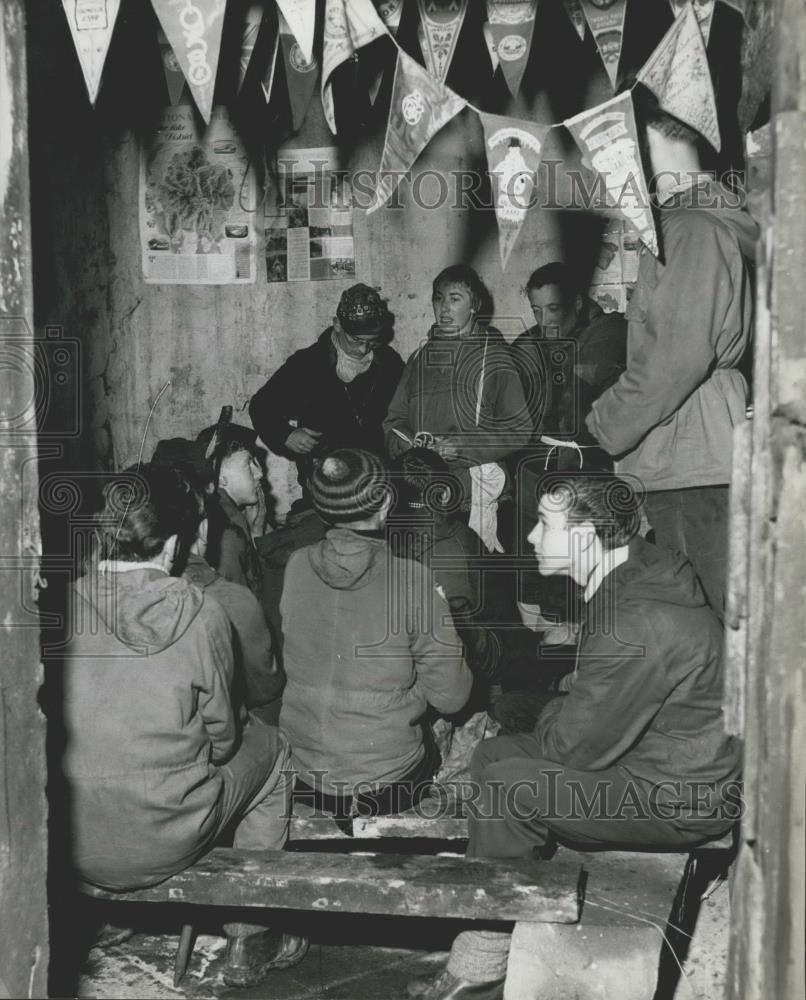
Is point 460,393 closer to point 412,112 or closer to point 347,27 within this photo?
point 412,112

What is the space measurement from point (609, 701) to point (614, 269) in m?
4.04

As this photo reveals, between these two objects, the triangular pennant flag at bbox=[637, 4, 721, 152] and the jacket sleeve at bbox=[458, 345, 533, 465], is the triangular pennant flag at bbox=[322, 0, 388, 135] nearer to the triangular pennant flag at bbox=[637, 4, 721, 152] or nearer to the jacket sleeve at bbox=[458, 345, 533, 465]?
the triangular pennant flag at bbox=[637, 4, 721, 152]

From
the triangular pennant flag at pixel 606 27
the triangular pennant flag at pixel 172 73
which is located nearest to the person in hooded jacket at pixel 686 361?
the triangular pennant flag at pixel 606 27

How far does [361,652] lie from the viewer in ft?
12.1

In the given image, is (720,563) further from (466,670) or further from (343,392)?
(343,392)

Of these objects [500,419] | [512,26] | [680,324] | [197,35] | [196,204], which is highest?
[196,204]

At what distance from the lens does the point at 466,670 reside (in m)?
3.75

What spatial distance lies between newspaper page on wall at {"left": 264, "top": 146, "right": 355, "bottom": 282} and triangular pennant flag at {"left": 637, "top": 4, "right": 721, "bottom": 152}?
3.96 meters

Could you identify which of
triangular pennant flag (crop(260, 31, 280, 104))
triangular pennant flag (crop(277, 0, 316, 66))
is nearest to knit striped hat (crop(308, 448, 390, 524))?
triangular pennant flag (crop(277, 0, 316, 66))

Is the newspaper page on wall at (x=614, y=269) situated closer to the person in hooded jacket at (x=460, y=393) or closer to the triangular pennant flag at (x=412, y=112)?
the person in hooded jacket at (x=460, y=393)

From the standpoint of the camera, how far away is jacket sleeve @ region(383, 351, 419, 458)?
19.3ft

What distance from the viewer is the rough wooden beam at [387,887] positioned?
3197 millimetres

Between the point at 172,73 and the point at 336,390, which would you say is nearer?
the point at 172,73

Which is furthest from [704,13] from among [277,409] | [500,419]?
[277,409]
